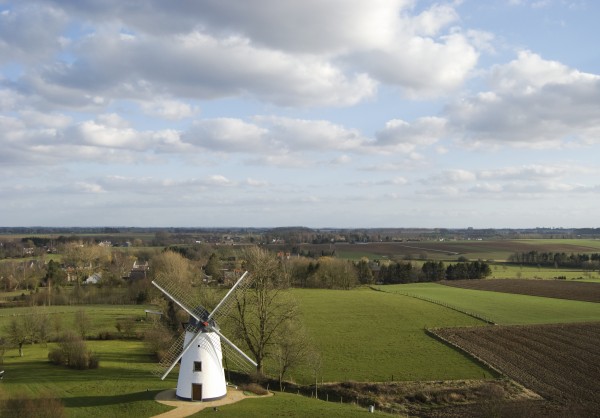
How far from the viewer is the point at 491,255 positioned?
150m

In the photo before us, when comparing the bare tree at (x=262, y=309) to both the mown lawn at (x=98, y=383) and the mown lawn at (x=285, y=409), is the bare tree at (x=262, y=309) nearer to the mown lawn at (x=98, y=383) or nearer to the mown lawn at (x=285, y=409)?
the mown lawn at (x=98, y=383)

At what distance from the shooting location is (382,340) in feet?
166

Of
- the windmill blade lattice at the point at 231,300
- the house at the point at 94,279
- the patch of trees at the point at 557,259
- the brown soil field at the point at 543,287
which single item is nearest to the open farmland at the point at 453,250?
the patch of trees at the point at 557,259

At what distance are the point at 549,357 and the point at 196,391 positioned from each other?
30316 mm

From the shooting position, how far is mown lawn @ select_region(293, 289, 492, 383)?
3953cm

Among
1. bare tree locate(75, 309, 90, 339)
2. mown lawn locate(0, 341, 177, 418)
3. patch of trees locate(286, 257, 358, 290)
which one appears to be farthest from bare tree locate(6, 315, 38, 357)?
patch of trees locate(286, 257, 358, 290)

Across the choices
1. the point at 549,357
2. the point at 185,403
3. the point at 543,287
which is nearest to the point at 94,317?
the point at 185,403

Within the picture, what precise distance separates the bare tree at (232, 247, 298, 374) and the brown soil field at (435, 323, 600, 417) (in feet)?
55.8

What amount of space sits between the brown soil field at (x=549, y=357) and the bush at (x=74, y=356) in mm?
30431

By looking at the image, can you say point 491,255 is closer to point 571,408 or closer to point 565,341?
point 565,341

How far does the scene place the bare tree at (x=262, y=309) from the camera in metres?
39.2

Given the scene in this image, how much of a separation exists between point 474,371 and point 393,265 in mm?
77025

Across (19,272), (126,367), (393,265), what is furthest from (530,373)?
(19,272)

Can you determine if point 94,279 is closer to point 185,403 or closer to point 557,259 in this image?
point 185,403
